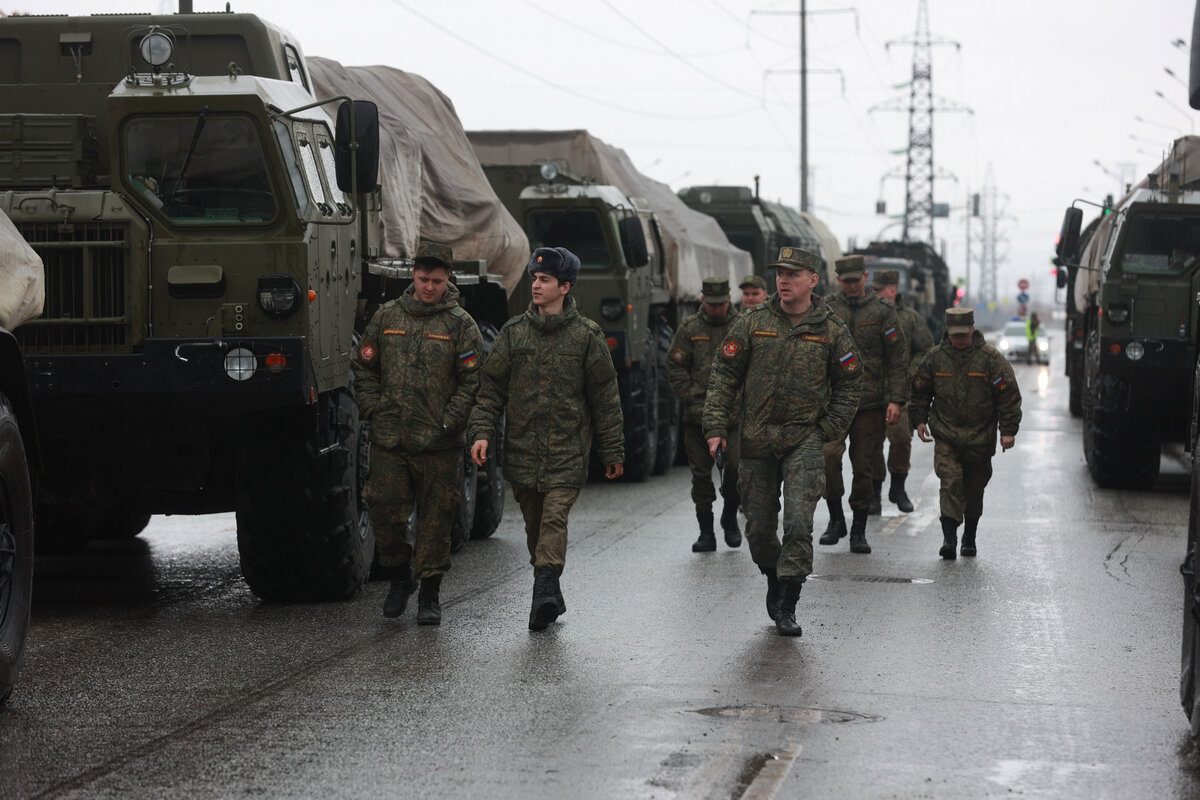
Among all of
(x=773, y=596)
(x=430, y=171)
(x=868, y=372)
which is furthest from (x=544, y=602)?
(x=430, y=171)

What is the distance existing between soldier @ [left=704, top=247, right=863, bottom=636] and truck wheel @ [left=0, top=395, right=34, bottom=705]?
10.5ft

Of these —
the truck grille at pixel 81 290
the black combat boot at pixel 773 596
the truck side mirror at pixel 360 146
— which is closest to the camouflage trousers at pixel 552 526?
the black combat boot at pixel 773 596

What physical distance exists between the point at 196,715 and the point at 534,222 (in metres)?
10.9

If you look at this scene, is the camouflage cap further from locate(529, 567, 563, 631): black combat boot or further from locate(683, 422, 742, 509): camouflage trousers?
locate(529, 567, 563, 631): black combat boot

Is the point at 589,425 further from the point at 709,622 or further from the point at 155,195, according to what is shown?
the point at 155,195

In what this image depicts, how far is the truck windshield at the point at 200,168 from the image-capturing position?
886 centimetres

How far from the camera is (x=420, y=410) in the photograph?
28.6 ft

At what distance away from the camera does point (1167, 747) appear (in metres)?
6.25

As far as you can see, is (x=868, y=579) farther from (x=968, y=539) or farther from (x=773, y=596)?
(x=773, y=596)

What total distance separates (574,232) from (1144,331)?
5.32m

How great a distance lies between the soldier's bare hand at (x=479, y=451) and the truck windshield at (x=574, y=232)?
8715 millimetres

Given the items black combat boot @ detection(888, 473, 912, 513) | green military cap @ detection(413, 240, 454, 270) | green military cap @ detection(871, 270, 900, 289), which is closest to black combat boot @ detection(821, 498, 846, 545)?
black combat boot @ detection(888, 473, 912, 513)

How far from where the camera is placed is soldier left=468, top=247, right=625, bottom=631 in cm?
863

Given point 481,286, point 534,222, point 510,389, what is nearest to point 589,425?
point 510,389
